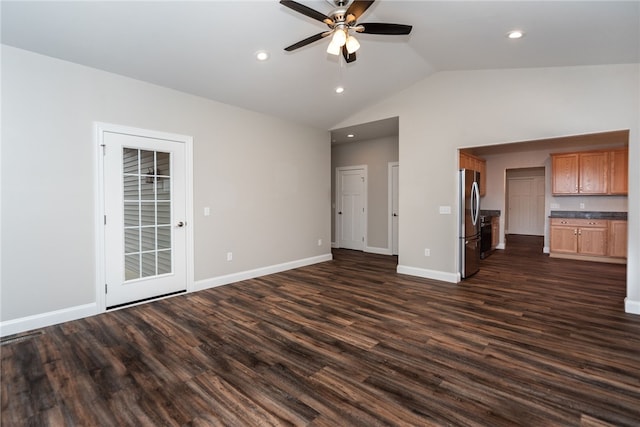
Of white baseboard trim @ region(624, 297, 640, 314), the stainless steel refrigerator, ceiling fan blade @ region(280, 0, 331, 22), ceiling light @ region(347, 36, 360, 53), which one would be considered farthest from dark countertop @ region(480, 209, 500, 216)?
ceiling fan blade @ region(280, 0, 331, 22)

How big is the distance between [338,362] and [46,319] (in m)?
3.07

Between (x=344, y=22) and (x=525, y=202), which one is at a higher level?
(x=344, y=22)

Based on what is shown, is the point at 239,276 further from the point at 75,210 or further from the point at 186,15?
the point at 186,15

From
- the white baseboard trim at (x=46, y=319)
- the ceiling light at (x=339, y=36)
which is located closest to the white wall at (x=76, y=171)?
the white baseboard trim at (x=46, y=319)

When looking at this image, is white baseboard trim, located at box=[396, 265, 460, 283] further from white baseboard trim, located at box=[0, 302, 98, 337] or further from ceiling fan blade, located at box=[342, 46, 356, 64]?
white baseboard trim, located at box=[0, 302, 98, 337]

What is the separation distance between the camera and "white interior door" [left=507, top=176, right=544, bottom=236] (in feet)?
32.8

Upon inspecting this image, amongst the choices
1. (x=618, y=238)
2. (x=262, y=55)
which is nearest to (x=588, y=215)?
(x=618, y=238)

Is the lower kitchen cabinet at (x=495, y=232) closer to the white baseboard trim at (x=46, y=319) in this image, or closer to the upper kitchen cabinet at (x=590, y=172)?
the upper kitchen cabinet at (x=590, y=172)

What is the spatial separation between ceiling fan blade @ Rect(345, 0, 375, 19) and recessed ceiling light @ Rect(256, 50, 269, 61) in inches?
58.5

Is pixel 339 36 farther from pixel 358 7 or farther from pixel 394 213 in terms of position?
pixel 394 213

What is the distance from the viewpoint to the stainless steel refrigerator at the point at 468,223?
4.61m

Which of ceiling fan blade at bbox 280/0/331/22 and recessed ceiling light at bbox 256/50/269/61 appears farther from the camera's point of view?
recessed ceiling light at bbox 256/50/269/61

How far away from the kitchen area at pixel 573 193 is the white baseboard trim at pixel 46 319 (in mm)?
5359

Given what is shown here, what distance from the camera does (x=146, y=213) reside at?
3740 millimetres
